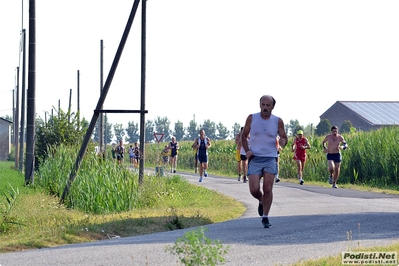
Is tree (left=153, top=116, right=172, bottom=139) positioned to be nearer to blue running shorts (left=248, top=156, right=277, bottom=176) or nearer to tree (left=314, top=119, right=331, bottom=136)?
tree (left=314, top=119, right=331, bottom=136)

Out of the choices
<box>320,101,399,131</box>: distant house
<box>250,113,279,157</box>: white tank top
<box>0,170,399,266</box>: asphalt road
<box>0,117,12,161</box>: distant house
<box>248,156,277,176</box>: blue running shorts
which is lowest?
<box>0,170,399,266</box>: asphalt road

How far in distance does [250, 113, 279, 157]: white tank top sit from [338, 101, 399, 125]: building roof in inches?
2392

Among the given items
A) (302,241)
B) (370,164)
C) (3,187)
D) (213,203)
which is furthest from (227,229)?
(370,164)

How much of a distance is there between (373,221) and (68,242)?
4.81 metres

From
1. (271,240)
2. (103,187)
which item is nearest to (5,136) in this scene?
(103,187)

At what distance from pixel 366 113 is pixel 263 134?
220 feet

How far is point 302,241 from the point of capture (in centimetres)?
1091

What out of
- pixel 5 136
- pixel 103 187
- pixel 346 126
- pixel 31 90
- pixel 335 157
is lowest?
pixel 103 187

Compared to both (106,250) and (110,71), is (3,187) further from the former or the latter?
(106,250)

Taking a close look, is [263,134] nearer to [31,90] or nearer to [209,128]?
[31,90]

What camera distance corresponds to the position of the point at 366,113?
7825cm

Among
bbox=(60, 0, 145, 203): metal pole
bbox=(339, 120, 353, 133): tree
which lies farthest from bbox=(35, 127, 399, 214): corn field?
bbox=(339, 120, 353, 133): tree

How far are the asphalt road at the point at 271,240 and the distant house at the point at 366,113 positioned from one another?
5800cm

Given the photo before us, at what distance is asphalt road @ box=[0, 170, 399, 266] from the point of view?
9469 mm
